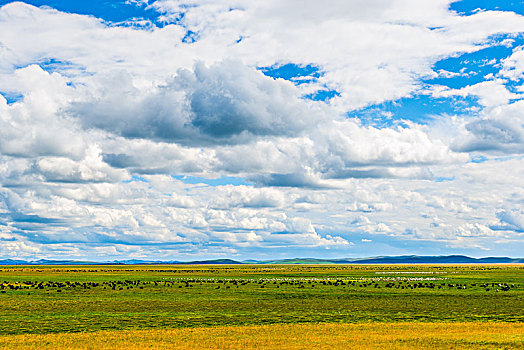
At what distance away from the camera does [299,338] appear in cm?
3703

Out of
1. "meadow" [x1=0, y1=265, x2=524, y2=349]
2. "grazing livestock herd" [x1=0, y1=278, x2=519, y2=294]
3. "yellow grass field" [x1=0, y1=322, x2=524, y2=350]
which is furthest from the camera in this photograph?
"grazing livestock herd" [x1=0, y1=278, x2=519, y2=294]

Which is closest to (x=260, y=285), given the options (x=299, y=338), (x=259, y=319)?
(x=259, y=319)

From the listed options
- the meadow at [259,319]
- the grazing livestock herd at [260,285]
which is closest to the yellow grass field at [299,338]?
the meadow at [259,319]

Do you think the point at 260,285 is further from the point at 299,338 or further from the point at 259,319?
the point at 299,338

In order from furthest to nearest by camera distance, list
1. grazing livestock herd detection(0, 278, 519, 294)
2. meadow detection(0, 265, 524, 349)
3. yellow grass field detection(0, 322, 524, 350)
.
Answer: grazing livestock herd detection(0, 278, 519, 294) < meadow detection(0, 265, 524, 349) < yellow grass field detection(0, 322, 524, 350)

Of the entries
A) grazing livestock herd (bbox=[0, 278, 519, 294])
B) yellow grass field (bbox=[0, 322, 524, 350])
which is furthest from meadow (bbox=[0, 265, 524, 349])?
grazing livestock herd (bbox=[0, 278, 519, 294])

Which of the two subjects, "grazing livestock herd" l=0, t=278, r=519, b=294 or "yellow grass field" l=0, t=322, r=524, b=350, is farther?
"grazing livestock herd" l=0, t=278, r=519, b=294

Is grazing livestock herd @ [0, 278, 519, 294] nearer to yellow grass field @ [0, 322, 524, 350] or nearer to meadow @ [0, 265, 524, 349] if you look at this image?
meadow @ [0, 265, 524, 349]

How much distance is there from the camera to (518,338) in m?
35.5

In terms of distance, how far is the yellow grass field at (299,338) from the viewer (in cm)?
3391

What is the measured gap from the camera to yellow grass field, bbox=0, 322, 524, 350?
3391 cm

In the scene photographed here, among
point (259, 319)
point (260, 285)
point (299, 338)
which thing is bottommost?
point (260, 285)

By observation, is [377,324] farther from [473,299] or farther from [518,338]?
[473,299]

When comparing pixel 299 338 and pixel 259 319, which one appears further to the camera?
pixel 259 319
